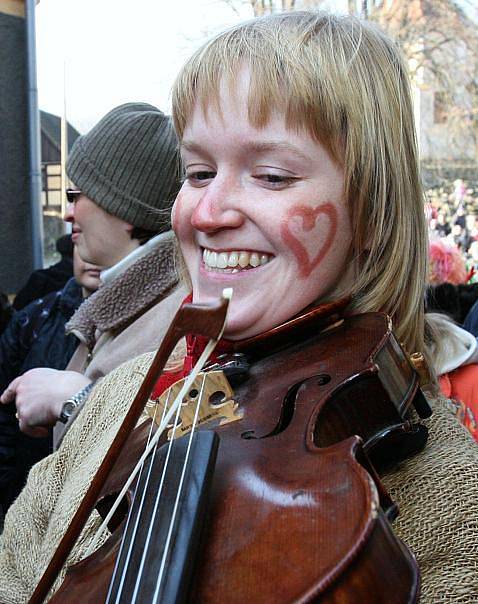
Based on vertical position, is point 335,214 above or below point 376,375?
above

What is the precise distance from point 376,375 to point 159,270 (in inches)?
63.6

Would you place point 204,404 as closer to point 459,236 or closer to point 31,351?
point 31,351

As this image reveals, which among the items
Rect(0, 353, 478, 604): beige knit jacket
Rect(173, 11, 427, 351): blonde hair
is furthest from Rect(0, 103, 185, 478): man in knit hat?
Rect(173, 11, 427, 351): blonde hair

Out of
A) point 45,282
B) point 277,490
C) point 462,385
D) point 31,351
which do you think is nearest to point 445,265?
point 45,282

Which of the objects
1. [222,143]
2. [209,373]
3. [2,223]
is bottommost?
[2,223]

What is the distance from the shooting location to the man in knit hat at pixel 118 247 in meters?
2.44

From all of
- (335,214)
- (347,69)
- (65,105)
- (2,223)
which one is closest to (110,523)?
(335,214)

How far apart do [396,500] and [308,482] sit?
393 mm

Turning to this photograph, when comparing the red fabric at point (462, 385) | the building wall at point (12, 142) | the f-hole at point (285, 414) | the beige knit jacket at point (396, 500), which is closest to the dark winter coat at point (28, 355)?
the beige knit jacket at point (396, 500)

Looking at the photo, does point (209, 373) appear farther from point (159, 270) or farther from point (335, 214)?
point (159, 270)

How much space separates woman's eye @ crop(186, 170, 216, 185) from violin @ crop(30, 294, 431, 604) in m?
0.30

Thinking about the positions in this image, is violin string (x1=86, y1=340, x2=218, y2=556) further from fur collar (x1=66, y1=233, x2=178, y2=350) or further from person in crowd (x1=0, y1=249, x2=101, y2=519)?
person in crowd (x1=0, y1=249, x2=101, y2=519)

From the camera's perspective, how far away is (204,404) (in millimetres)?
1109

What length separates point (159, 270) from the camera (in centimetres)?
261
